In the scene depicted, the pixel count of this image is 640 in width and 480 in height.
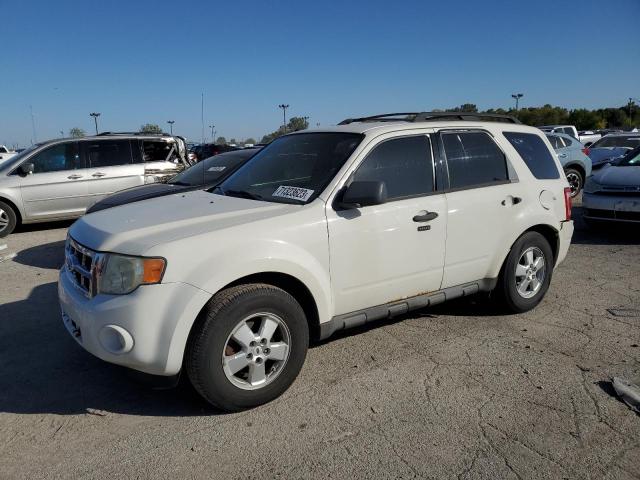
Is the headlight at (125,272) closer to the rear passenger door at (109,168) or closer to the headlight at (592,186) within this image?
the rear passenger door at (109,168)

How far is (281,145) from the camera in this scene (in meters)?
4.66

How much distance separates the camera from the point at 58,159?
31.9 feet

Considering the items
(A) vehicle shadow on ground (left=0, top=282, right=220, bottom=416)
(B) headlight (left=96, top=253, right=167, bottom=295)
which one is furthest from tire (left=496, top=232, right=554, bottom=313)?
(B) headlight (left=96, top=253, right=167, bottom=295)

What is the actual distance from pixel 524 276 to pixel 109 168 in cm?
807

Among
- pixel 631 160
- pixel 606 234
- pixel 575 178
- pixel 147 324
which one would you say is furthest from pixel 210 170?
pixel 575 178

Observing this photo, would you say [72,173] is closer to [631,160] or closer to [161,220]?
[161,220]

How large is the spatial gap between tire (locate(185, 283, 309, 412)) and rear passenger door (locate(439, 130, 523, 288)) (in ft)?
5.01

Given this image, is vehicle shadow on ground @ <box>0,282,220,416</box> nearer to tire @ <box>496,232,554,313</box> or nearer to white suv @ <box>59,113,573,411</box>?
white suv @ <box>59,113,573,411</box>

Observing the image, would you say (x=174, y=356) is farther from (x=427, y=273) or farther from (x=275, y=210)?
(x=427, y=273)

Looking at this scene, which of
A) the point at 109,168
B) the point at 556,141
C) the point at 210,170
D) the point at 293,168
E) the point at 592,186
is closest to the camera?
the point at 293,168

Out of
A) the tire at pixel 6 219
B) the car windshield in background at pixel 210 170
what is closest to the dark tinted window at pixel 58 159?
the tire at pixel 6 219

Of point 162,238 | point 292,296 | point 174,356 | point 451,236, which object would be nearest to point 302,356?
point 292,296

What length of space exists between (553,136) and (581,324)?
9645mm

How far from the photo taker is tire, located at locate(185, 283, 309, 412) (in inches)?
119
